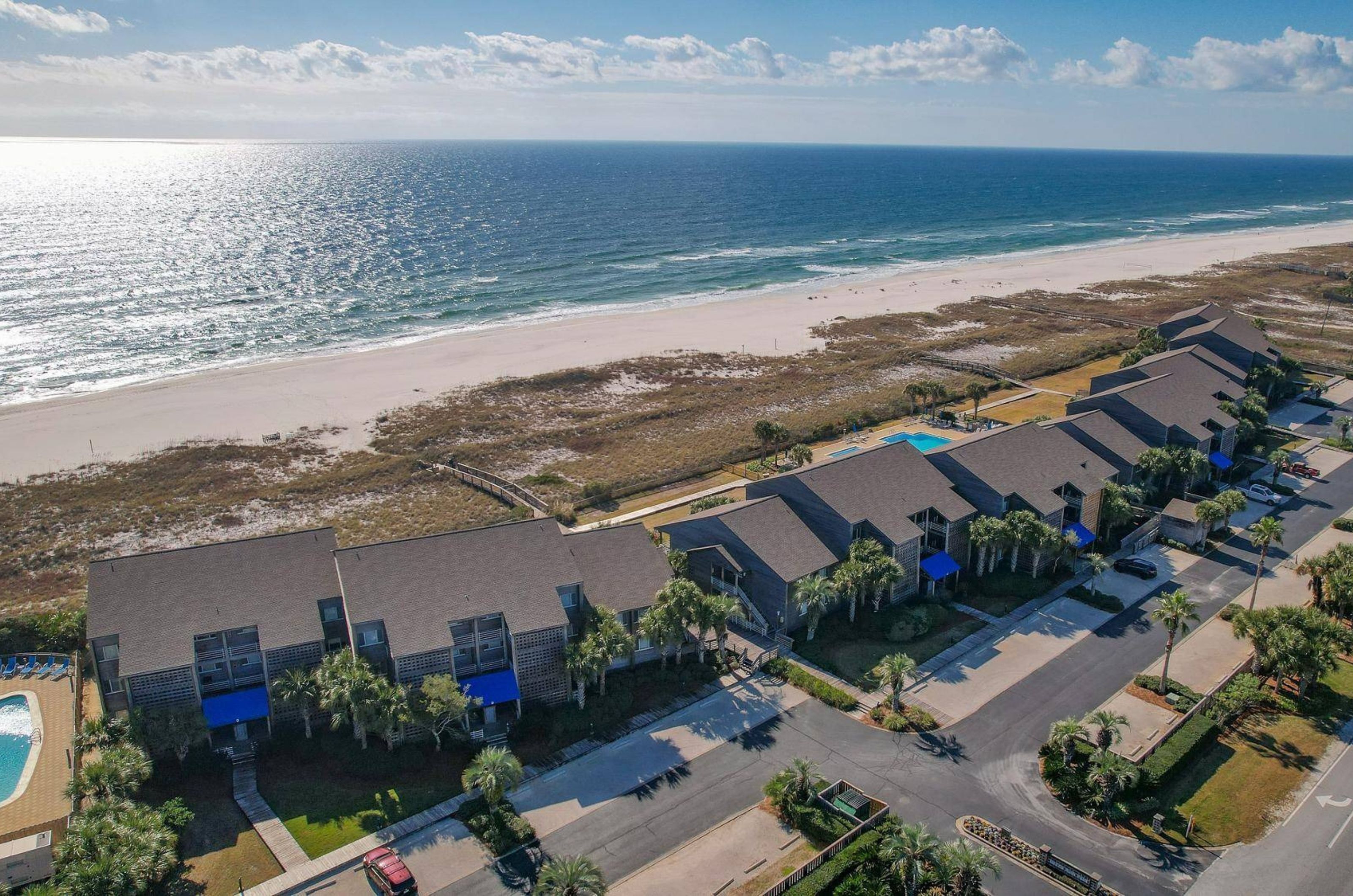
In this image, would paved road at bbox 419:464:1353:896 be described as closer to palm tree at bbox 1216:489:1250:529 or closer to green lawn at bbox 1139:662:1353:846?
green lawn at bbox 1139:662:1353:846

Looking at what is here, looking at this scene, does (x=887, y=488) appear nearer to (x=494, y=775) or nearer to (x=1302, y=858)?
(x=1302, y=858)

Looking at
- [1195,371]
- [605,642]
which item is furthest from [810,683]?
[1195,371]

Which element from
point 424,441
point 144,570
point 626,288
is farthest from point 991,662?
point 626,288

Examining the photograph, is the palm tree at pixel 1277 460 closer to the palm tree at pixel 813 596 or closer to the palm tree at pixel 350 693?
the palm tree at pixel 813 596

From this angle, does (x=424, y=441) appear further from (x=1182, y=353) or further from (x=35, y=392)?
(x=1182, y=353)

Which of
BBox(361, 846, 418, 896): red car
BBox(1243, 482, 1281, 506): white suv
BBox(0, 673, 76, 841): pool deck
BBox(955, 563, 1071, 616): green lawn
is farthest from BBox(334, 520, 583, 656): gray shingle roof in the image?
BBox(1243, 482, 1281, 506): white suv

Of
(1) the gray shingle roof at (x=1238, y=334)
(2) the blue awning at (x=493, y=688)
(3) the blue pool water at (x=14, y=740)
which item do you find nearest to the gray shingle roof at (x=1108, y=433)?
(1) the gray shingle roof at (x=1238, y=334)
